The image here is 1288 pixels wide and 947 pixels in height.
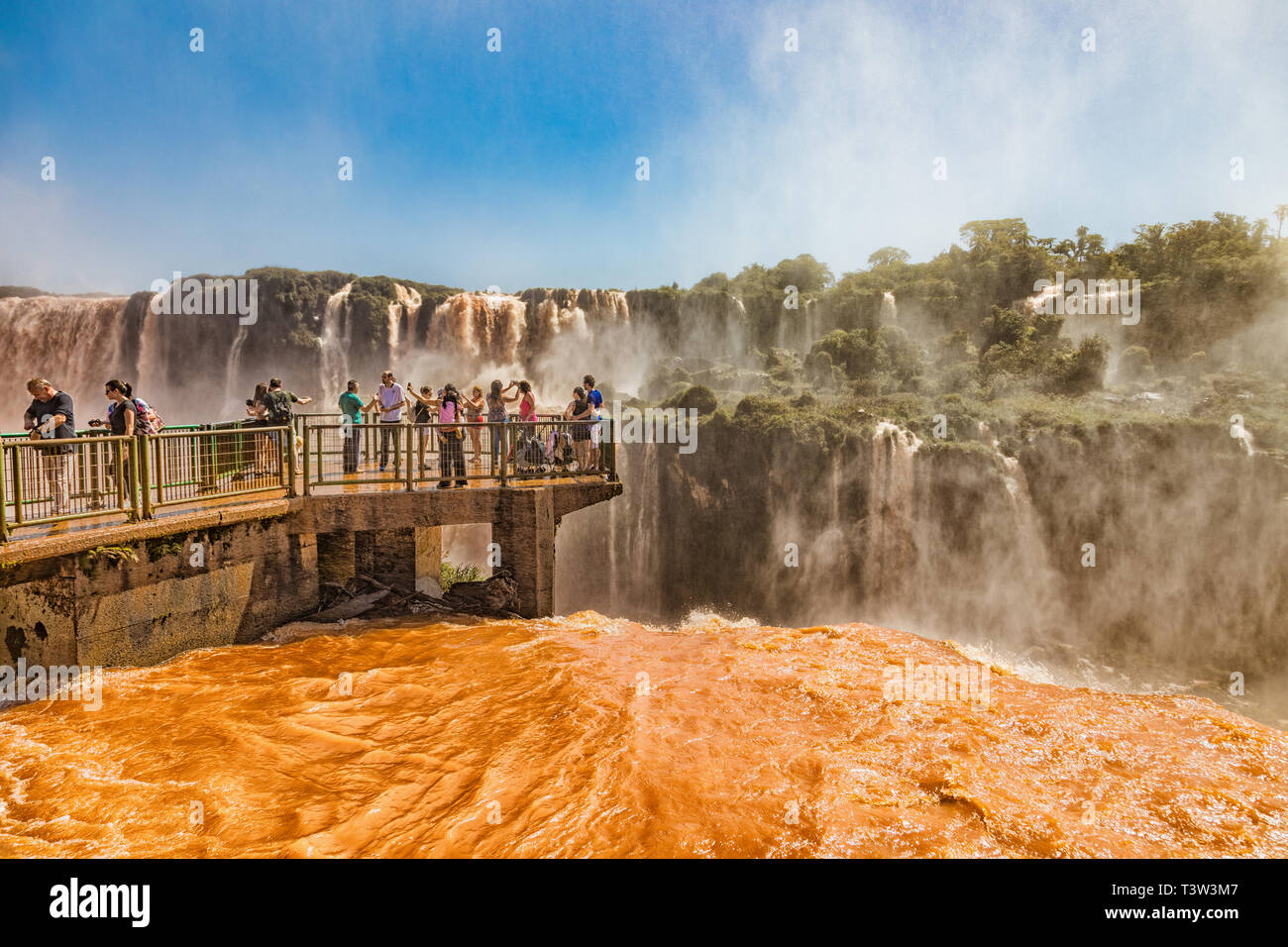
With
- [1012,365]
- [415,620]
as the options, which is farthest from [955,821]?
[1012,365]

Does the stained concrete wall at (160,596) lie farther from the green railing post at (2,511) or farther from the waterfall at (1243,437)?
the waterfall at (1243,437)

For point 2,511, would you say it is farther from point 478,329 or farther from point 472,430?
point 478,329

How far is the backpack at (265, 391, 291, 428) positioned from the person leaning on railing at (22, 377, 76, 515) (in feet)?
10.9

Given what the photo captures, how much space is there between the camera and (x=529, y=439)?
41.4 ft

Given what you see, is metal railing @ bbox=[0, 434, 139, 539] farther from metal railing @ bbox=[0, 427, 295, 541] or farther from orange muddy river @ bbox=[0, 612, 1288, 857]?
orange muddy river @ bbox=[0, 612, 1288, 857]

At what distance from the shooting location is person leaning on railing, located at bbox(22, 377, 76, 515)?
7562mm

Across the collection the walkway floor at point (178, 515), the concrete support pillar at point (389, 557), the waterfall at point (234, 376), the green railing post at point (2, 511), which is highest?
the waterfall at point (234, 376)

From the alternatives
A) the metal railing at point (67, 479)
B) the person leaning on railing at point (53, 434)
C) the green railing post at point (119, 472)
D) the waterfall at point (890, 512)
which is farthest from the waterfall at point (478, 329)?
the green railing post at point (119, 472)

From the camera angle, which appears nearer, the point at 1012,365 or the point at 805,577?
the point at 805,577

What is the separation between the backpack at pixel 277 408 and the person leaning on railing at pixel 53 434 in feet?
10.9

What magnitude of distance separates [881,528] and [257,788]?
20179 millimetres

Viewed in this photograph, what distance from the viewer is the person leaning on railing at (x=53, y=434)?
7562 millimetres
